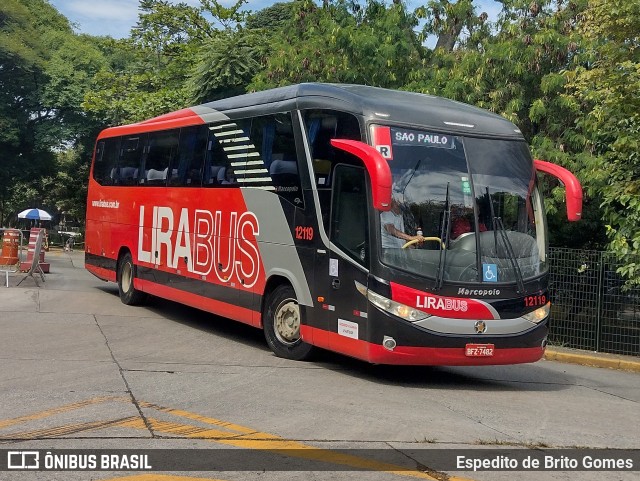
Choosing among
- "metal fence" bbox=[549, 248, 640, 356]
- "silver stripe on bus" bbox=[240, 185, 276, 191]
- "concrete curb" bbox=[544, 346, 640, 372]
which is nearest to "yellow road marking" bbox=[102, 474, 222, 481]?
"silver stripe on bus" bbox=[240, 185, 276, 191]

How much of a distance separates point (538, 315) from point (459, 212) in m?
Result: 1.70

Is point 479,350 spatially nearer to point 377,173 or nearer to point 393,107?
point 377,173

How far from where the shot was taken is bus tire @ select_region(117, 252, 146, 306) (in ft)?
56.6

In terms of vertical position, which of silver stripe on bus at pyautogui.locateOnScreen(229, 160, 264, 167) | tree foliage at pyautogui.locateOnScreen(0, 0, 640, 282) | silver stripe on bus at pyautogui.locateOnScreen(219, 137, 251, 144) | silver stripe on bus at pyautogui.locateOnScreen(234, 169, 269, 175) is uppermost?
tree foliage at pyautogui.locateOnScreen(0, 0, 640, 282)

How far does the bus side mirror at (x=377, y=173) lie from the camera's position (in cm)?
924

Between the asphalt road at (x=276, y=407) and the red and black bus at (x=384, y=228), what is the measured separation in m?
0.64

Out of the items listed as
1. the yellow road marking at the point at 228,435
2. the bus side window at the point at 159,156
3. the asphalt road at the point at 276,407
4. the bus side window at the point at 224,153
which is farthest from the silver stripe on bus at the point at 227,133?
the yellow road marking at the point at 228,435

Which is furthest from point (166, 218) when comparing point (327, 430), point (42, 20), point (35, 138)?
point (42, 20)

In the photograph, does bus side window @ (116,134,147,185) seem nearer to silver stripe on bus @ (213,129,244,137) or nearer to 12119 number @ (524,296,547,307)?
silver stripe on bus @ (213,129,244,137)

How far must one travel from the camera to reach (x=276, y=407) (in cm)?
849

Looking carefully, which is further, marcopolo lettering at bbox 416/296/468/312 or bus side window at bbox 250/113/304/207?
bus side window at bbox 250/113/304/207

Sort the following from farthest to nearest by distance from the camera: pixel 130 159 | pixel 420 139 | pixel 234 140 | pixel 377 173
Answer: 1. pixel 130 159
2. pixel 234 140
3. pixel 420 139
4. pixel 377 173

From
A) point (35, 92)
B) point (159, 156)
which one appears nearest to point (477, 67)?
point (159, 156)

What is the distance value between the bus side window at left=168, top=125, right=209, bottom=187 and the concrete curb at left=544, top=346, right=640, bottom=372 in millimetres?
6790
